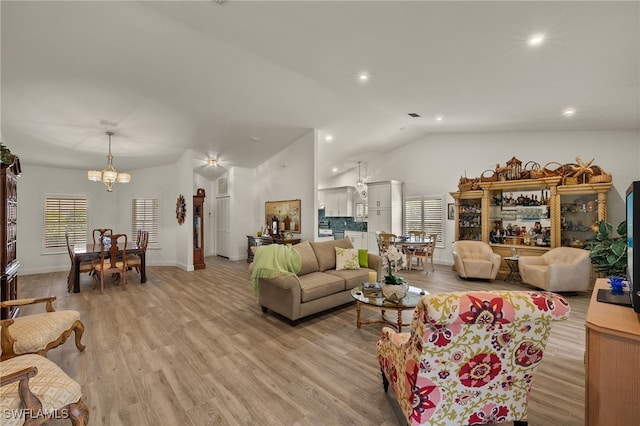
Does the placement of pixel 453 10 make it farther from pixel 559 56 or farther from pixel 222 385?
pixel 222 385

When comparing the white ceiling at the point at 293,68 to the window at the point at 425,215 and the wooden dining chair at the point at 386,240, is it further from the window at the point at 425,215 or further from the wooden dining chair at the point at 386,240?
the wooden dining chair at the point at 386,240

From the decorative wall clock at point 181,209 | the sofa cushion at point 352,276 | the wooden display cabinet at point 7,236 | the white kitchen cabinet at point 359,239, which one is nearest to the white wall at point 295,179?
the sofa cushion at point 352,276

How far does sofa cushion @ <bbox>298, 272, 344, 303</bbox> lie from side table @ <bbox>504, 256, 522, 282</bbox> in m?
4.01

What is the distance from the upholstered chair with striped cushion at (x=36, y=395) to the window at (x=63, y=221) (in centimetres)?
709

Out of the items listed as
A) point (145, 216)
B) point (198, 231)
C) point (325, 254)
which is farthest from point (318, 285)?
point (145, 216)

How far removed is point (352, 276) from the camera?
4.22 metres

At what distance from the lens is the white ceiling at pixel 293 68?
2648mm

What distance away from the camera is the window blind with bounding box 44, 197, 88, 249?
272 inches

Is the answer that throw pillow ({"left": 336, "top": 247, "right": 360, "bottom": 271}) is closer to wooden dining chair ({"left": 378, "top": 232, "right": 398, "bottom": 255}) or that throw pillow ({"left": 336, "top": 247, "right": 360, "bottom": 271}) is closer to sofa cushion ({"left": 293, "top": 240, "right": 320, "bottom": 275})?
Answer: sofa cushion ({"left": 293, "top": 240, "right": 320, "bottom": 275})

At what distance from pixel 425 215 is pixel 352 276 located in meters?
4.71

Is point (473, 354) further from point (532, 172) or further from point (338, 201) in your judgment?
point (338, 201)

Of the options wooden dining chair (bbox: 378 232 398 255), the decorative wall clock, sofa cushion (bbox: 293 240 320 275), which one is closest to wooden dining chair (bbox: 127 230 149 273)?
the decorative wall clock

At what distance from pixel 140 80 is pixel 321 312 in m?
4.11

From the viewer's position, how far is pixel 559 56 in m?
3.07
